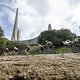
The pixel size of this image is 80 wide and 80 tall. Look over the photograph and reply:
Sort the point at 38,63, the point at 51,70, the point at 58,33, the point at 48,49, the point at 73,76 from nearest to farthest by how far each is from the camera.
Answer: the point at 73,76
the point at 51,70
the point at 38,63
the point at 48,49
the point at 58,33

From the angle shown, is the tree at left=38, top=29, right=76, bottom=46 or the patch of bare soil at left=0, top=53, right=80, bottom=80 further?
the tree at left=38, top=29, right=76, bottom=46

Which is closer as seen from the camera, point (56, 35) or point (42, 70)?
point (42, 70)

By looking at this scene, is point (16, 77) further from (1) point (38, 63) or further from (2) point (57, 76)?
(1) point (38, 63)

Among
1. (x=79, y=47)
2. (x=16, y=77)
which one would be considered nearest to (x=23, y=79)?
(x=16, y=77)

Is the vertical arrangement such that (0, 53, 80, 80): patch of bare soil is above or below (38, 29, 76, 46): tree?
below

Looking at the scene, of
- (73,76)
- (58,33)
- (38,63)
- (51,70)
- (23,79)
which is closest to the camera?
(23,79)

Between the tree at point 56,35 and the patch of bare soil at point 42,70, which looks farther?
the tree at point 56,35

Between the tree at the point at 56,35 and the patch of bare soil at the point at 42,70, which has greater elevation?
the tree at the point at 56,35

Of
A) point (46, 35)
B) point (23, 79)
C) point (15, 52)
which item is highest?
point (46, 35)

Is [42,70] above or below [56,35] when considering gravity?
below

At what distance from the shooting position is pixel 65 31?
189ft

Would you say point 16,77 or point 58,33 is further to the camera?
point 58,33

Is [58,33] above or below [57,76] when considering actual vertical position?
above

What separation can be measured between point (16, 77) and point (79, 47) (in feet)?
58.4
